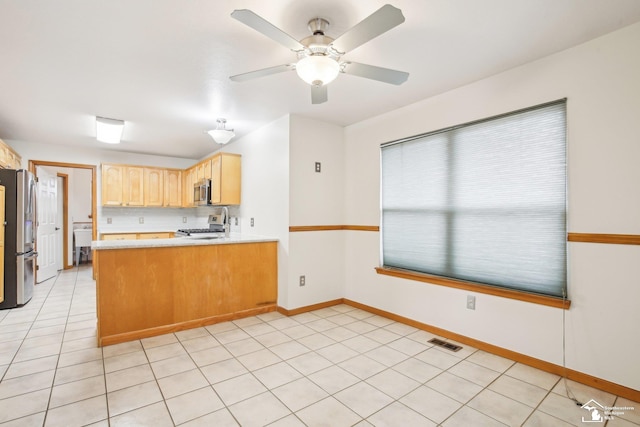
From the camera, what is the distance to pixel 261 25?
1576 millimetres

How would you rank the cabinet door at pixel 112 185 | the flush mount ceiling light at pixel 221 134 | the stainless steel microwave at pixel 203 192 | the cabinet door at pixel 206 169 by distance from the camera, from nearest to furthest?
the flush mount ceiling light at pixel 221 134, the stainless steel microwave at pixel 203 192, the cabinet door at pixel 206 169, the cabinet door at pixel 112 185

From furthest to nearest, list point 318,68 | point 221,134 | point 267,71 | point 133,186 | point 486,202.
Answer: point 133,186
point 221,134
point 486,202
point 267,71
point 318,68

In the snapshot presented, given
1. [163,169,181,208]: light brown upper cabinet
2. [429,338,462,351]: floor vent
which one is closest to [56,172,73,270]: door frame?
[163,169,181,208]: light brown upper cabinet

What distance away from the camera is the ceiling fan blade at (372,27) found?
1.46 meters

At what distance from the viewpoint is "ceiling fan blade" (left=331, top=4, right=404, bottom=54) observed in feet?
4.78

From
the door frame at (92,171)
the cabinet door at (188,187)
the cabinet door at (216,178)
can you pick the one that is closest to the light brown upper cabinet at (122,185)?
the door frame at (92,171)

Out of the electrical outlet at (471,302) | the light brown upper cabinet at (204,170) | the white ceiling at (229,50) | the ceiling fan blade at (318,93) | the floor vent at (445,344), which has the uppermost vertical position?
the white ceiling at (229,50)

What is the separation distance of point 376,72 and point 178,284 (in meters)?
2.73

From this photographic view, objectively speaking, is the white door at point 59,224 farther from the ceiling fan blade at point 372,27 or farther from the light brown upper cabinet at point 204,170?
the ceiling fan blade at point 372,27

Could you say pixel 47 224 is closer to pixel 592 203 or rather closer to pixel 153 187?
pixel 153 187

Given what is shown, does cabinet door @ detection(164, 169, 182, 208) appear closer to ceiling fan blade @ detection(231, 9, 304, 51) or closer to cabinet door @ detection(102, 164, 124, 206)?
cabinet door @ detection(102, 164, 124, 206)

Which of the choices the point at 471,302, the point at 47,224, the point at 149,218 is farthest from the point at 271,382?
the point at 47,224

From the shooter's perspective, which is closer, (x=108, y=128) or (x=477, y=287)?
(x=477, y=287)

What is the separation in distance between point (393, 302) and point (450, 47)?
2.54 m
